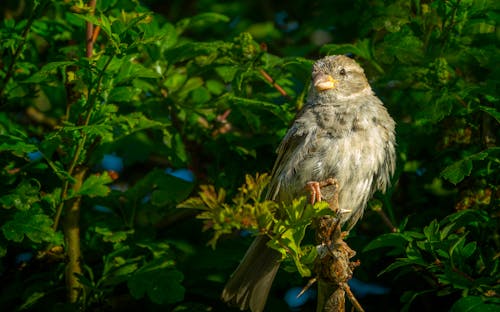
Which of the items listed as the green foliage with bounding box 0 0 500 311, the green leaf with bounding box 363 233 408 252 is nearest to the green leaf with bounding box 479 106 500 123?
the green foliage with bounding box 0 0 500 311

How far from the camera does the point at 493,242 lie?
379cm

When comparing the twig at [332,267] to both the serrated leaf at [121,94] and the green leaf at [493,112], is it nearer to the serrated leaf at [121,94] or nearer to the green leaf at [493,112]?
the green leaf at [493,112]

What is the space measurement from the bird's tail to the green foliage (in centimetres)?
7

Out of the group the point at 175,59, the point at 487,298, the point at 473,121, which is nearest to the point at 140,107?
the point at 175,59

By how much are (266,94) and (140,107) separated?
612 mm

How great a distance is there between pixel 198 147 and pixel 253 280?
0.89 metres

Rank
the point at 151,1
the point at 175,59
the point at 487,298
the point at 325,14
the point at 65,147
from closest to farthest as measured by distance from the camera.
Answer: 1. the point at 487,298
2. the point at 65,147
3. the point at 175,59
4. the point at 325,14
5. the point at 151,1

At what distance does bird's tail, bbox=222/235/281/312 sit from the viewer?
3.91 m

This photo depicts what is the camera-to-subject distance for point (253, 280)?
3.97 metres

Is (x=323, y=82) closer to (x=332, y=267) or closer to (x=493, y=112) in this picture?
(x=493, y=112)

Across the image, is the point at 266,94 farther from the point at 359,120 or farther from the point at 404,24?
the point at 404,24

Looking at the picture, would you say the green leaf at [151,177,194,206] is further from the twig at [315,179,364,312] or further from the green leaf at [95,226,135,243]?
the twig at [315,179,364,312]

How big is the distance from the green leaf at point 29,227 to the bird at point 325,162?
884 mm

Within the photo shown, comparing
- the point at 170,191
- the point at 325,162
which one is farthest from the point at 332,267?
the point at 170,191
